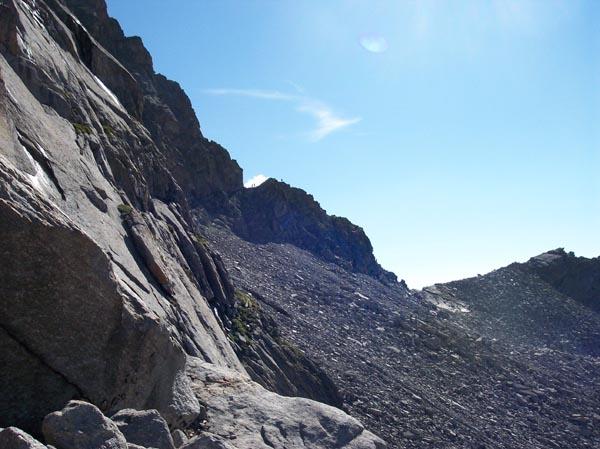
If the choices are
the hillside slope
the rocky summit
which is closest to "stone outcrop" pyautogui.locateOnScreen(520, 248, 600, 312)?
the rocky summit

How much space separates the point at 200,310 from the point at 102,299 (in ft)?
49.5

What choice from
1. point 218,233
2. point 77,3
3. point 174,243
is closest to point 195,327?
point 174,243

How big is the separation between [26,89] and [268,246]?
199 ft

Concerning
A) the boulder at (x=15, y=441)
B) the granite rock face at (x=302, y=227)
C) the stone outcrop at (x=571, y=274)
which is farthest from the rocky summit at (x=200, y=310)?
the stone outcrop at (x=571, y=274)

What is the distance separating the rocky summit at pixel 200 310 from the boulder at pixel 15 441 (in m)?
0.02

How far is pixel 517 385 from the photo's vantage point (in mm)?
58125

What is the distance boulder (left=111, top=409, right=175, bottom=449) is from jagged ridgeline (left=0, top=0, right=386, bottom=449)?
0.02 metres

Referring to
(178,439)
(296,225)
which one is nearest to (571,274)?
(296,225)

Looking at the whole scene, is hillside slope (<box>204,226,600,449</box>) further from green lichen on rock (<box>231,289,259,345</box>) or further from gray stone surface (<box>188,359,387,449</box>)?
gray stone surface (<box>188,359,387,449</box>)

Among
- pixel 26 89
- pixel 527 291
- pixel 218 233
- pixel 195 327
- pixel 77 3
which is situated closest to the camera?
pixel 26 89

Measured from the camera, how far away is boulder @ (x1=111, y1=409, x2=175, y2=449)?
28.6ft

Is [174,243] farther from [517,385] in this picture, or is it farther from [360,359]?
[517,385]

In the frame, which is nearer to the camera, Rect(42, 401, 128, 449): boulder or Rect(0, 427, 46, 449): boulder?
Rect(0, 427, 46, 449): boulder

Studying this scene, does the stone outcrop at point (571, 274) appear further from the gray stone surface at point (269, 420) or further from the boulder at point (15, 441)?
the boulder at point (15, 441)
